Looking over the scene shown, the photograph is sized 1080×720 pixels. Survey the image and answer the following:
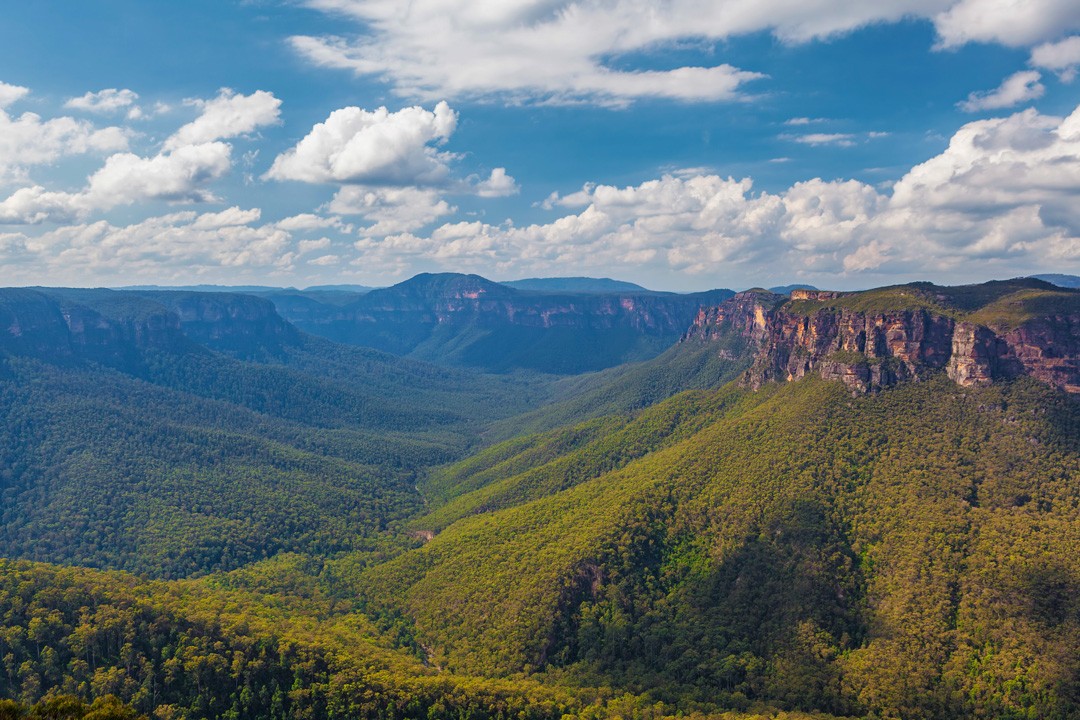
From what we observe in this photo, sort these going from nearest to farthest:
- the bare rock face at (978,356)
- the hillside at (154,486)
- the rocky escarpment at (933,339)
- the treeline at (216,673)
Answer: the treeline at (216,673), the rocky escarpment at (933,339), the bare rock face at (978,356), the hillside at (154,486)

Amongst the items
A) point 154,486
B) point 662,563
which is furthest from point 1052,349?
point 154,486

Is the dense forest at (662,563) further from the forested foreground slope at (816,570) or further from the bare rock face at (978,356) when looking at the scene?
the bare rock face at (978,356)

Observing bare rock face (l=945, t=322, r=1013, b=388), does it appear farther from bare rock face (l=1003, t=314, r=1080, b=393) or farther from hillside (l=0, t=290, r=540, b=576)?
hillside (l=0, t=290, r=540, b=576)

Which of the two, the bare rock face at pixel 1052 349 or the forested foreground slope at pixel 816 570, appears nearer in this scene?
the forested foreground slope at pixel 816 570

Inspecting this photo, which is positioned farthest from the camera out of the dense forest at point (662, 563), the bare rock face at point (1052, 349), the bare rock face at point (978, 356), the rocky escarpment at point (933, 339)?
the bare rock face at point (978, 356)

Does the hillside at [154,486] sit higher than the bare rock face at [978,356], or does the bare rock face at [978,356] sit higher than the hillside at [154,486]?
the bare rock face at [978,356]

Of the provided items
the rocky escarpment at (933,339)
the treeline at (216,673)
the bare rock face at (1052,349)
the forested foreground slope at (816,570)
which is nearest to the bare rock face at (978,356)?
the rocky escarpment at (933,339)

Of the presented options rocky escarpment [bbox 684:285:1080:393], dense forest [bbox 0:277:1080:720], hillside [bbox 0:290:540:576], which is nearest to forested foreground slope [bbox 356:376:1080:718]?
dense forest [bbox 0:277:1080:720]
